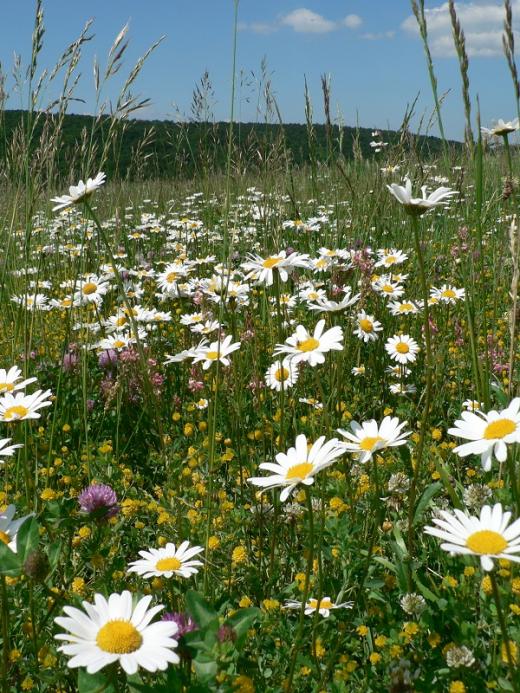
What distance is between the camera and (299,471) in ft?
4.33

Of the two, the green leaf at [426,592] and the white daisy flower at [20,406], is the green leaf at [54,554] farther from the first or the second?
the green leaf at [426,592]

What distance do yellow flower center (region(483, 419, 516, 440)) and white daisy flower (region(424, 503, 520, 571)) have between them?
0.74 feet

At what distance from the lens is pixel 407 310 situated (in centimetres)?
350

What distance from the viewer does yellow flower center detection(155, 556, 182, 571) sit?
54.9 inches

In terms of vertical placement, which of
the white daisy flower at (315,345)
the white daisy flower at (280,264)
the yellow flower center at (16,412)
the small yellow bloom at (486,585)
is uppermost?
the white daisy flower at (280,264)

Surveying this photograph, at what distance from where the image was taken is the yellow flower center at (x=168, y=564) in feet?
4.57

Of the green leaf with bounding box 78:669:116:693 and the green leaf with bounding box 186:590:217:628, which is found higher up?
the green leaf with bounding box 186:590:217:628

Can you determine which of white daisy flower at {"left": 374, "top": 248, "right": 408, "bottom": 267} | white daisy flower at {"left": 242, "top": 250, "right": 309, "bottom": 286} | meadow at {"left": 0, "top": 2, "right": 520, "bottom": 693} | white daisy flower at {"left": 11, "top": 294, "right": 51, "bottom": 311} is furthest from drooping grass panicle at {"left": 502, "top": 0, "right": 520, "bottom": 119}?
white daisy flower at {"left": 374, "top": 248, "right": 408, "bottom": 267}

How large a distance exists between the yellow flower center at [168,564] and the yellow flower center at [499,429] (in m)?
0.69

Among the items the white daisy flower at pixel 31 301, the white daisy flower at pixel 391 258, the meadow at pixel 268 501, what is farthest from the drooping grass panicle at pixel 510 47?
the white daisy flower at pixel 391 258

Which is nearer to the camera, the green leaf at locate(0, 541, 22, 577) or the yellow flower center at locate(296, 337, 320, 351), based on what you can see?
the green leaf at locate(0, 541, 22, 577)

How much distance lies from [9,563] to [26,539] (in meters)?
0.05

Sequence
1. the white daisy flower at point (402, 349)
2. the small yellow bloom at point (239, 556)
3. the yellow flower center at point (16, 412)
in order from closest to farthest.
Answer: the yellow flower center at point (16, 412) < the small yellow bloom at point (239, 556) < the white daisy flower at point (402, 349)

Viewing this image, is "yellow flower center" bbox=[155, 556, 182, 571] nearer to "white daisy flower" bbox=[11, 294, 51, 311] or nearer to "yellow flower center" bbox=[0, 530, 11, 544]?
"yellow flower center" bbox=[0, 530, 11, 544]
